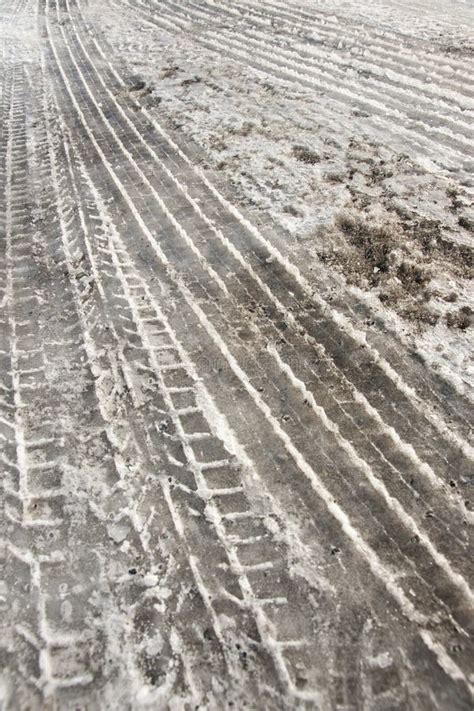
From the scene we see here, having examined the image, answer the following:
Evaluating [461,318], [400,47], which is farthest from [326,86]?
[461,318]

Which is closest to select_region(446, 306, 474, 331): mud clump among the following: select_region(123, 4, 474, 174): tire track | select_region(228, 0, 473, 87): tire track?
select_region(123, 4, 474, 174): tire track

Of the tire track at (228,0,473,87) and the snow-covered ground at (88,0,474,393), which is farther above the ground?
the tire track at (228,0,473,87)

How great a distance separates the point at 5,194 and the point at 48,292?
7.35 ft

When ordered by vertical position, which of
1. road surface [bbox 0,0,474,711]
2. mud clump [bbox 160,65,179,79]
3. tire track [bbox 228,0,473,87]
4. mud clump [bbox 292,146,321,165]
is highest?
tire track [bbox 228,0,473,87]

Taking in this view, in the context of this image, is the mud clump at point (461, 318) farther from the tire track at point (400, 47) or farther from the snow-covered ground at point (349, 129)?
the tire track at point (400, 47)

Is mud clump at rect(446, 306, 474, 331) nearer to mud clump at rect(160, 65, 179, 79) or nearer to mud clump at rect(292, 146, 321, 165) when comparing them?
mud clump at rect(292, 146, 321, 165)

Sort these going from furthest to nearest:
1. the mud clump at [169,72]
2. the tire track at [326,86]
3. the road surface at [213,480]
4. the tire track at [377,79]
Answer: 1. the mud clump at [169,72]
2. the tire track at [377,79]
3. the tire track at [326,86]
4. the road surface at [213,480]

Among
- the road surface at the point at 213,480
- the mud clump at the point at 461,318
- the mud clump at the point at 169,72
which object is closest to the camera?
the road surface at the point at 213,480

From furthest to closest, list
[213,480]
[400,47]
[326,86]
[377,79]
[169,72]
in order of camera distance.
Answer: [400,47], [169,72], [377,79], [326,86], [213,480]

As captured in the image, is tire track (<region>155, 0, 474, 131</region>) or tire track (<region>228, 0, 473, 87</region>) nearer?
tire track (<region>155, 0, 474, 131</region>)

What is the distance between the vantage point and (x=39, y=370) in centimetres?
380

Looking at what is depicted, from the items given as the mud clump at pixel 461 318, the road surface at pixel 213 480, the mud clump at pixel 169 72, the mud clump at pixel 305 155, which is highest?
the mud clump at pixel 169 72

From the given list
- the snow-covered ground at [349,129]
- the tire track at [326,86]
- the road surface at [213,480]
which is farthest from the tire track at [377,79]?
the road surface at [213,480]

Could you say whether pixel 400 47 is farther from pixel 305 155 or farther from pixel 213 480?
pixel 213 480
